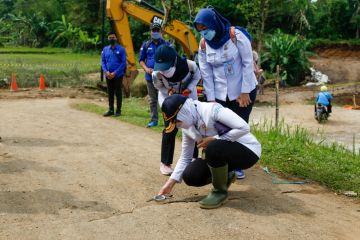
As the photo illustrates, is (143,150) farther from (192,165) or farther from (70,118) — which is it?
(70,118)

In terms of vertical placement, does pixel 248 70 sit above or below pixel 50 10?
below

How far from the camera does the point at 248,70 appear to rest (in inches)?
209

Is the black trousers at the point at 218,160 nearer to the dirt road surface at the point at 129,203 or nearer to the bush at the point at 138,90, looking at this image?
the dirt road surface at the point at 129,203

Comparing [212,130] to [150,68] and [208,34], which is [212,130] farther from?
[150,68]

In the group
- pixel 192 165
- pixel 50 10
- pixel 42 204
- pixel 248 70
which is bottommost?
pixel 42 204

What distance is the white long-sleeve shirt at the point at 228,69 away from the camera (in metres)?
5.29

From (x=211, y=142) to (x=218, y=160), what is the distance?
182mm

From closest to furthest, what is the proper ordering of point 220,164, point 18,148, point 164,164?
point 220,164 → point 164,164 → point 18,148

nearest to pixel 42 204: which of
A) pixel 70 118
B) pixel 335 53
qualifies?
pixel 70 118

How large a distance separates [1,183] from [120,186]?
4.25 ft

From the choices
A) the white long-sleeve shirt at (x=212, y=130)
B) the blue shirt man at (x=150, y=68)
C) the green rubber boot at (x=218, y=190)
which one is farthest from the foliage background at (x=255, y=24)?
the green rubber boot at (x=218, y=190)

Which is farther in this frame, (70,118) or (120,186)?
(70,118)

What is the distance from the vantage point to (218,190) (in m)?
4.76

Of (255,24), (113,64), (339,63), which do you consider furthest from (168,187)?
(339,63)
